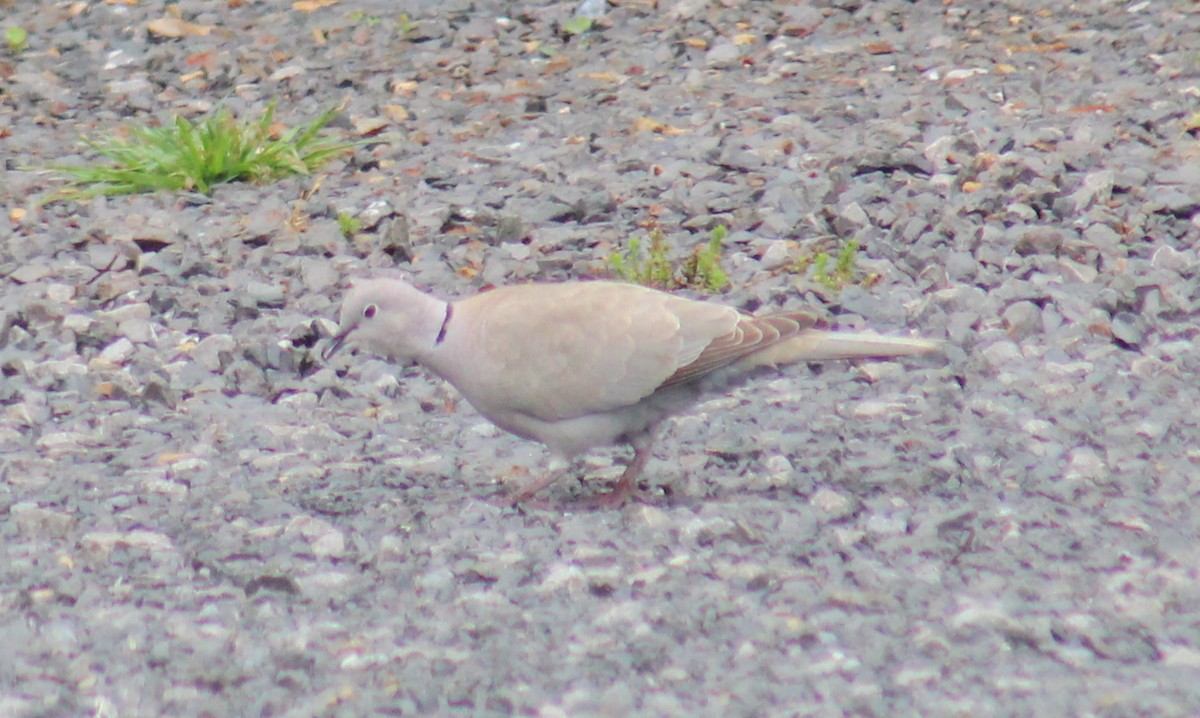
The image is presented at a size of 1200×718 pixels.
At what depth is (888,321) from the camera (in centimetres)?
516

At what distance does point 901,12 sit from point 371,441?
4766 mm

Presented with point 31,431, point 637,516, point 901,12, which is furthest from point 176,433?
point 901,12

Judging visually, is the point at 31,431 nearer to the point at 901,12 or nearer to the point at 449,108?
the point at 449,108

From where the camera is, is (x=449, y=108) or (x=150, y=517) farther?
(x=449, y=108)

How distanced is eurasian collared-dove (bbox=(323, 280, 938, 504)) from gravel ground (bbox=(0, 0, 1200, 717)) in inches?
9.0

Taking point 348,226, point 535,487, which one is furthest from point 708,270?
point 535,487

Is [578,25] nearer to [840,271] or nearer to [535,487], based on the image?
[840,271]

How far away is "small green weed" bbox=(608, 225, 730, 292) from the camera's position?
213 inches

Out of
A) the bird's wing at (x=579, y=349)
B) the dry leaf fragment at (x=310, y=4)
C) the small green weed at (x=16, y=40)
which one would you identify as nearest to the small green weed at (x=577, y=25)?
the dry leaf fragment at (x=310, y=4)

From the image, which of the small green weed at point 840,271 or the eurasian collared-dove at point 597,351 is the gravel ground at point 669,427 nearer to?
the small green weed at point 840,271

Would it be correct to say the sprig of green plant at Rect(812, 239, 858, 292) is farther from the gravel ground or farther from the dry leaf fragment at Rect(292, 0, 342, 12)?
the dry leaf fragment at Rect(292, 0, 342, 12)

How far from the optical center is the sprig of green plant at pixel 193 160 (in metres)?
6.46

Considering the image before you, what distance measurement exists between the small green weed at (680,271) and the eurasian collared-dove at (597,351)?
118cm

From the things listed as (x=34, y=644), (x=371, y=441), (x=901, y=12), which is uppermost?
(x=34, y=644)
